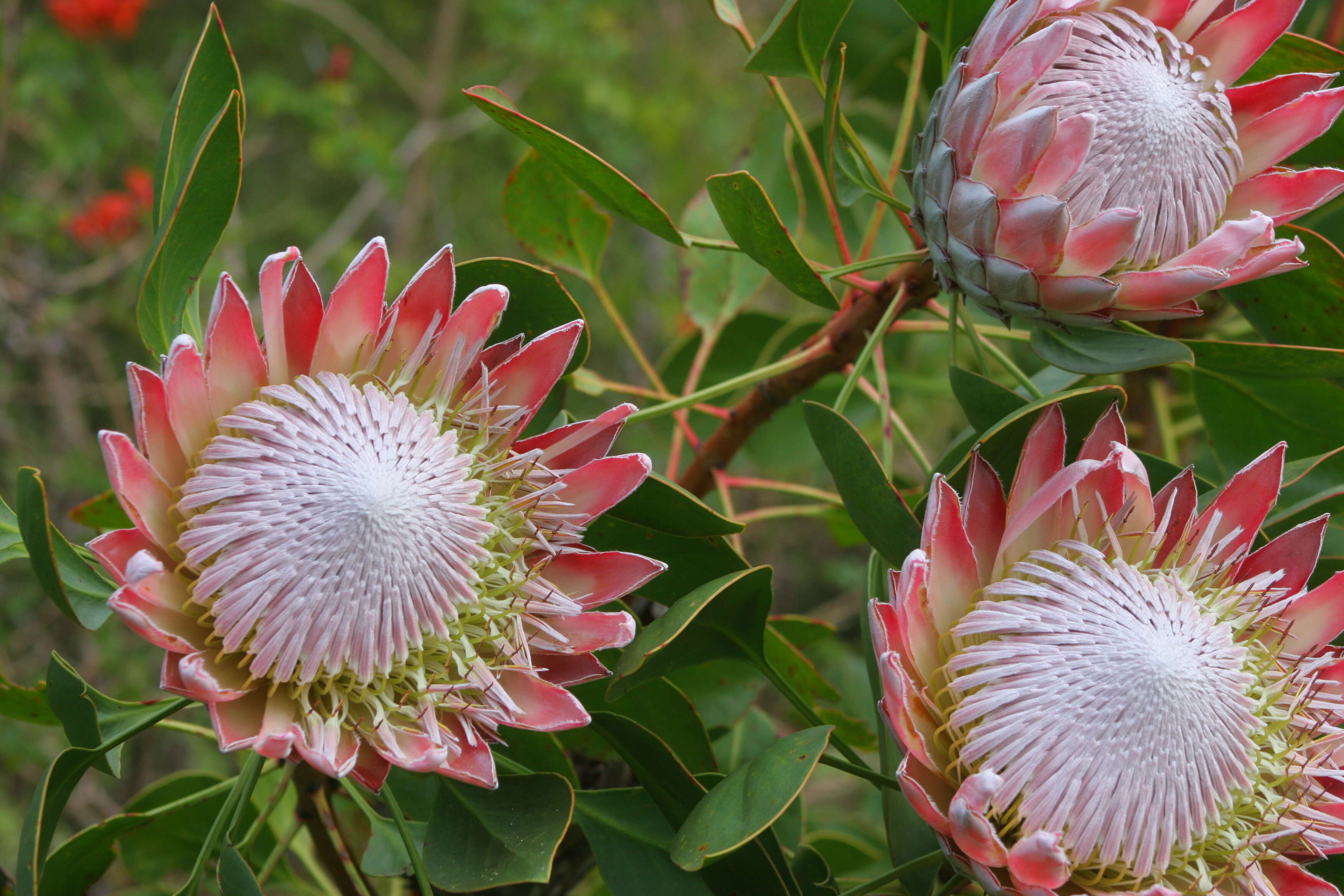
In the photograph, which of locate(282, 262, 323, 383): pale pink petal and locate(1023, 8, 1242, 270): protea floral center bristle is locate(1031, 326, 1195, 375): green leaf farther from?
locate(282, 262, 323, 383): pale pink petal

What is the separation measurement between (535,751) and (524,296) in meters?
0.45

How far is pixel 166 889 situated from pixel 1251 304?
1.57m

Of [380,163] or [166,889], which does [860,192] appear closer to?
[166,889]

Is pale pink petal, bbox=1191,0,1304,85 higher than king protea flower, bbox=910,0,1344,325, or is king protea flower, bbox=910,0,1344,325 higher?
pale pink petal, bbox=1191,0,1304,85

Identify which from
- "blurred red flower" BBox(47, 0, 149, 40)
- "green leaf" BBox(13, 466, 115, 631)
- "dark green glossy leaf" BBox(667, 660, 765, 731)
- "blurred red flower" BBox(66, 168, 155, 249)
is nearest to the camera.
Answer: "green leaf" BBox(13, 466, 115, 631)

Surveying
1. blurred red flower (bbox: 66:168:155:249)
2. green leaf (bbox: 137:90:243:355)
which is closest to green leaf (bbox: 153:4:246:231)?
green leaf (bbox: 137:90:243:355)

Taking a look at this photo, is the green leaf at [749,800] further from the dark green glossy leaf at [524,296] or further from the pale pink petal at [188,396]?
the pale pink petal at [188,396]

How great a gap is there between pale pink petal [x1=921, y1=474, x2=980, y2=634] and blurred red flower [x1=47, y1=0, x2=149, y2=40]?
363cm

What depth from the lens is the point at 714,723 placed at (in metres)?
1.17

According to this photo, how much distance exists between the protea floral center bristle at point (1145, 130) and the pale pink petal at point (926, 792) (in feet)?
1.57

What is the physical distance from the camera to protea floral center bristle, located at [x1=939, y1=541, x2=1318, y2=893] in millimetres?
817

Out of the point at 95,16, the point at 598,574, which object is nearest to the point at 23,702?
the point at 598,574

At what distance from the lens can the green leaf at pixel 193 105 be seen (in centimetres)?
87

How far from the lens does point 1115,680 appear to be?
82cm
